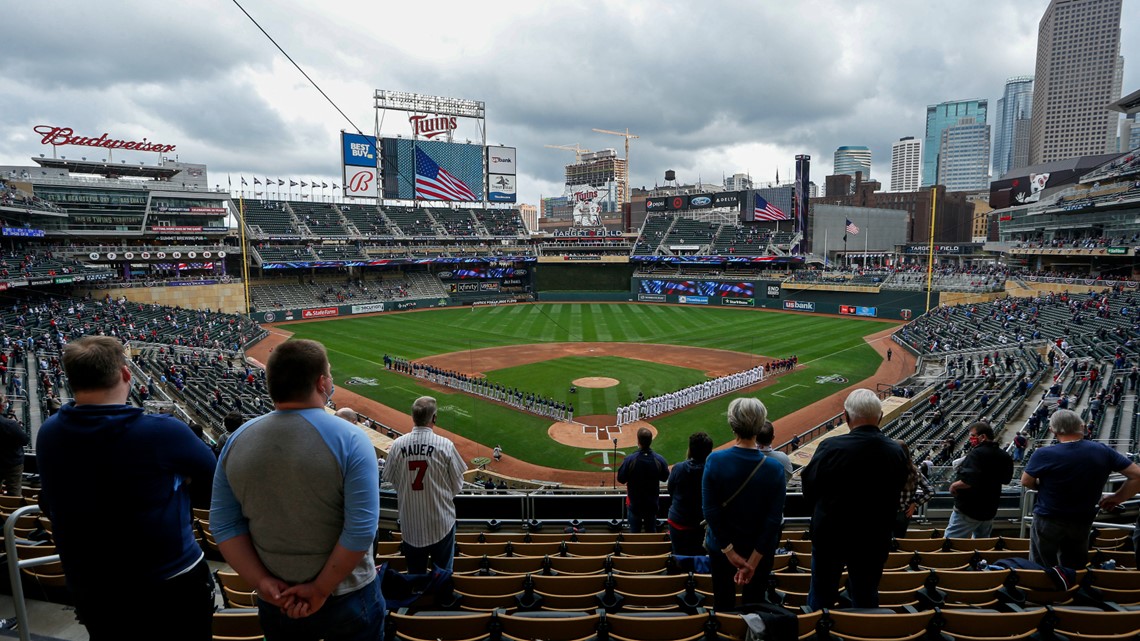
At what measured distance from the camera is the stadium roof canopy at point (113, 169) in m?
53.3

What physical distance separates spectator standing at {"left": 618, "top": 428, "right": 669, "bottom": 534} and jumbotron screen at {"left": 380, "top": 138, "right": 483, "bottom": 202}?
6539cm

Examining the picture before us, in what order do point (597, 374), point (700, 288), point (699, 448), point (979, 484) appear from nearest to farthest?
point (699, 448) < point (979, 484) < point (597, 374) < point (700, 288)

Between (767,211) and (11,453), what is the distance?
237 ft

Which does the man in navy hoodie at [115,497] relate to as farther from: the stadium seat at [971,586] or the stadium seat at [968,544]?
the stadium seat at [968,544]

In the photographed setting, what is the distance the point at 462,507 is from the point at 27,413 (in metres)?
15.2

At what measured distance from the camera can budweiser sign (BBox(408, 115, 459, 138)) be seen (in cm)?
7050

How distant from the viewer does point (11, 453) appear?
19.4 ft

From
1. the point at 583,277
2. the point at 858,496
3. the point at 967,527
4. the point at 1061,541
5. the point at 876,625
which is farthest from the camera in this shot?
the point at 583,277

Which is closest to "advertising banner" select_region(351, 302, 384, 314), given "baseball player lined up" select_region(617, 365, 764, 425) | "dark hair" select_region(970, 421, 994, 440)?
"baseball player lined up" select_region(617, 365, 764, 425)

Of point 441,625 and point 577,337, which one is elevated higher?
point 441,625

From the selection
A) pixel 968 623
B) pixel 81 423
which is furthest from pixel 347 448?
pixel 968 623

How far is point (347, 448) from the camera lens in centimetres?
246

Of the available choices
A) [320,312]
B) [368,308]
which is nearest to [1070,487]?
[320,312]

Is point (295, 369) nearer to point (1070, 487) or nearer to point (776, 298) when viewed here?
point (1070, 487)
